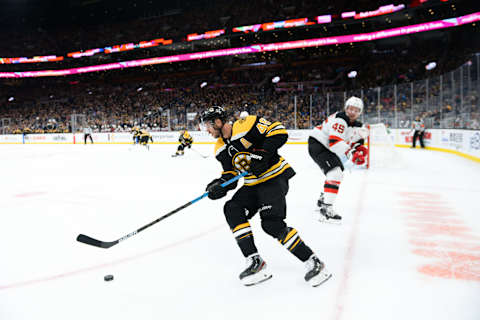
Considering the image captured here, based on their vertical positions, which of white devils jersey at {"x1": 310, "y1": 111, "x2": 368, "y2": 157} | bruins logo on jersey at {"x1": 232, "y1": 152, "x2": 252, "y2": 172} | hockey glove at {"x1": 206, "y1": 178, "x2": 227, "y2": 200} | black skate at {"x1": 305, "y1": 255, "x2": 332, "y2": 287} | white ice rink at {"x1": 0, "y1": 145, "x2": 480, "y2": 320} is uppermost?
white devils jersey at {"x1": 310, "y1": 111, "x2": 368, "y2": 157}

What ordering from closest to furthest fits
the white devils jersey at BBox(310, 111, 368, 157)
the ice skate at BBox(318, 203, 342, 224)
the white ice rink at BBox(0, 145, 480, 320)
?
the white ice rink at BBox(0, 145, 480, 320), the white devils jersey at BBox(310, 111, 368, 157), the ice skate at BBox(318, 203, 342, 224)

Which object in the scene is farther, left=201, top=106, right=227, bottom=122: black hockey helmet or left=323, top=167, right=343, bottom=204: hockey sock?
left=323, top=167, right=343, bottom=204: hockey sock

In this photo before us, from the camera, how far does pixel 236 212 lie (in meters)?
2.39

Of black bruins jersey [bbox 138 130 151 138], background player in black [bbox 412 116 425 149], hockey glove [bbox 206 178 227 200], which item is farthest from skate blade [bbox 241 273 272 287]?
black bruins jersey [bbox 138 130 151 138]

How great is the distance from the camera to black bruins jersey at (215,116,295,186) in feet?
7.76

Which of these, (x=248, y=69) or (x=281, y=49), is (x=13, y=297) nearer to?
(x=281, y=49)

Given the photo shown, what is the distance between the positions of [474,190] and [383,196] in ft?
4.98

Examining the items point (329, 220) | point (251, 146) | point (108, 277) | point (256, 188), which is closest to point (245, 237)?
point (256, 188)

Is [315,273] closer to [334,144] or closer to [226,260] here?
[226,260]

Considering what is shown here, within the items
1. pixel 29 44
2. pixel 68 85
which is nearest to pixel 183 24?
pixel 68 85

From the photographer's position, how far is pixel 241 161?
2482 mm

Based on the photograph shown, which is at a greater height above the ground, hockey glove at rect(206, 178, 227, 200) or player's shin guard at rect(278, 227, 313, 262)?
hockey glove at rect(206, 178, 227, 200)

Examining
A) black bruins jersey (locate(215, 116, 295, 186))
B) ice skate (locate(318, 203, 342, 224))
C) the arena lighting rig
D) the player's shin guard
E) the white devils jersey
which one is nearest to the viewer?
the player's shin guard

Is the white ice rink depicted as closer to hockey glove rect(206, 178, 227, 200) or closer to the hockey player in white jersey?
the hockey player in white jersey
